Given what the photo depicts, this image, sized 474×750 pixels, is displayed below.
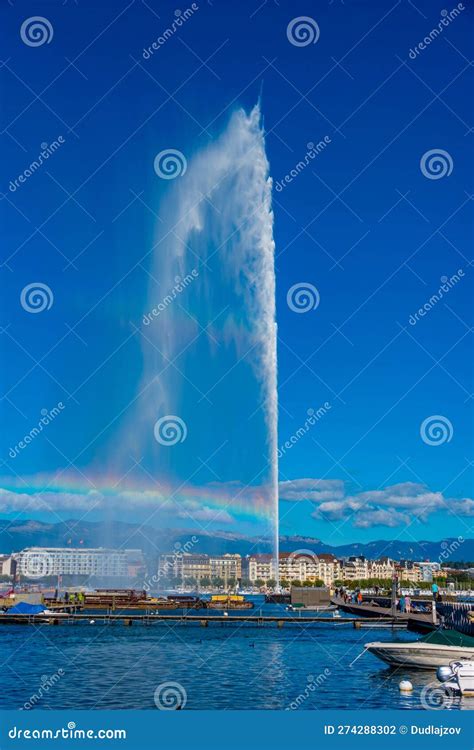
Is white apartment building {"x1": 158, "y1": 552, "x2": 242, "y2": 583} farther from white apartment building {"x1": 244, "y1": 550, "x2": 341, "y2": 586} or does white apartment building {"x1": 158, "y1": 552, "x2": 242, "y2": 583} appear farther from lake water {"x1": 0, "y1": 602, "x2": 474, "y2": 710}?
lake water {"x1": 0, "y1": 602, "x2": 474, "y2": 710}

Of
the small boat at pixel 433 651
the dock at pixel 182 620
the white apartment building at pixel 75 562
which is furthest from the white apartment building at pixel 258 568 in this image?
the small boat at pixel 433 651

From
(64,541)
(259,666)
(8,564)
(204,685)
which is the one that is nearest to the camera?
(204,685)

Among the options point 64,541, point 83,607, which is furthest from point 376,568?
point 83,607

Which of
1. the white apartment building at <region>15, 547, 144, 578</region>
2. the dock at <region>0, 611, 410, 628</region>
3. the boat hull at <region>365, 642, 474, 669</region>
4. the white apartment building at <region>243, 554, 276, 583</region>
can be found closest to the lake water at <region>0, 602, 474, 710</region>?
the boat hull at <region>365, 642, 474, 669</region>

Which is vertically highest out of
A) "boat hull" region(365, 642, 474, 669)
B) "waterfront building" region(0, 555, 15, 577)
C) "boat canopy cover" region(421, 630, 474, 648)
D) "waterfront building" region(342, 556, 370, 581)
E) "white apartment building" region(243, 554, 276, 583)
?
"waterfront building" region(342, 556, 370, 581)

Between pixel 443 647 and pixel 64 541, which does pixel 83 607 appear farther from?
pixel 443 647

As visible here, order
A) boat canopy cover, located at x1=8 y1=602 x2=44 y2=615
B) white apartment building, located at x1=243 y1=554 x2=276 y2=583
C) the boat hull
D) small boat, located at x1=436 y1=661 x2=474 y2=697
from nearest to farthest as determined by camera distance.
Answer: small boat, located at x1=436 y1=661 x2=474 y2=697
the boat hull
boat canopy cover, located at x1=8 y1=602 x2=44 y2=615
white apartment building, located at x1=243 y1=554 x2=276 y2=583

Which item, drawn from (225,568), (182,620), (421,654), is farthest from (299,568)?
(421,654)
